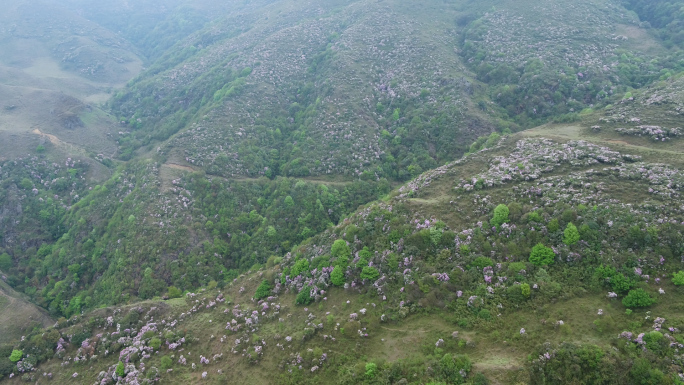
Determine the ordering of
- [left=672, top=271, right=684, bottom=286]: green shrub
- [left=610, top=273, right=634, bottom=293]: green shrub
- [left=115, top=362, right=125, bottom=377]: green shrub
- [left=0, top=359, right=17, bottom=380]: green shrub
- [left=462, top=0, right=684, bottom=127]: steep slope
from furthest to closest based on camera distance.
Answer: [left=462, top=0, right=684, bottom=127]: steep slope
[left=0, top=359, right=17, bottom=380]: green shrub
[left=115, top=362, right=125, bottom=377]: green shrub
[left=610, top=273, right=634, bottom=293]: green shrub
[left=672, top=271, right=684, bottom=286]: green shrub

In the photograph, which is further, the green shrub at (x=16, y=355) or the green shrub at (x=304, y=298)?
the green shrub at (x=16, y=355)

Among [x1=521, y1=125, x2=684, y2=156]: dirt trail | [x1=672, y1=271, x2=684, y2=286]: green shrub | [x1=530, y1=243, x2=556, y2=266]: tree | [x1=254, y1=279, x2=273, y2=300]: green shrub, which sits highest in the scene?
[x1=521, y1=125, x2=684, y2=156]: dirt trail

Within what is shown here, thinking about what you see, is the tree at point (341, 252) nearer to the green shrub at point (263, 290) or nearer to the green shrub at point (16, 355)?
the green shrub at point (263, 290)

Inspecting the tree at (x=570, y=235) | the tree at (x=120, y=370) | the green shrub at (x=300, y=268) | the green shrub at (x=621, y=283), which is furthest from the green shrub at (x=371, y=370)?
the tree at (x=120, y=370)

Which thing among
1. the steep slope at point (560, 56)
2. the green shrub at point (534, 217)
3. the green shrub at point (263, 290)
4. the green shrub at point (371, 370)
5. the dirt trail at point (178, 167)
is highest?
the steep slope at point (560, 56)

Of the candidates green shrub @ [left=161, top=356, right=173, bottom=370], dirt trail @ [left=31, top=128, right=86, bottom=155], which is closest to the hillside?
green shrub @ [left=161, top=356, right=173, bottom=370]

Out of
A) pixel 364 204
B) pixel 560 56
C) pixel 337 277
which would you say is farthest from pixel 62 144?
pixel 560 56

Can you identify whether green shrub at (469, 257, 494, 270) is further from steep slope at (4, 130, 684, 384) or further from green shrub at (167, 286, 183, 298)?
green shrub at (167, 286, 183, 298)

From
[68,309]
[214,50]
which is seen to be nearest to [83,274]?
[68,309]
